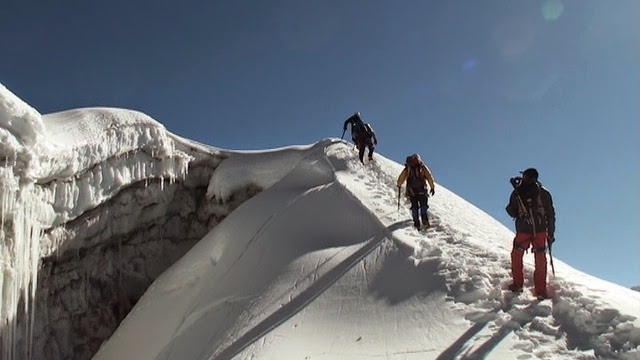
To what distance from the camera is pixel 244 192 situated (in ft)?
62.8

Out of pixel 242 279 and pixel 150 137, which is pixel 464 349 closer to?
pixel 242 279

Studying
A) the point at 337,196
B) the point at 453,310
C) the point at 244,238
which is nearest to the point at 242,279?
the point at 244,238

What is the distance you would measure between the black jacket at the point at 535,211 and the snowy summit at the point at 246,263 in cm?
106

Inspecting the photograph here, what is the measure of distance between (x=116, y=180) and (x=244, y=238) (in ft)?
14.9

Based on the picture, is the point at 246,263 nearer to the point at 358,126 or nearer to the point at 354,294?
the point at 354,294

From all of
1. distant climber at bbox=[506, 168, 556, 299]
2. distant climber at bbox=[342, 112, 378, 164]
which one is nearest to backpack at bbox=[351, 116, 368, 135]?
distant climber at bbox=[342, 112, 378, 164]

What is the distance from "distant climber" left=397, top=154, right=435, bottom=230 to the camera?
12.6m

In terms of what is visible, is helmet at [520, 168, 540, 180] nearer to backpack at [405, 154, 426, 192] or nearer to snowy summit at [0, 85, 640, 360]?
snowy summit at [0, 85, 640, 360]

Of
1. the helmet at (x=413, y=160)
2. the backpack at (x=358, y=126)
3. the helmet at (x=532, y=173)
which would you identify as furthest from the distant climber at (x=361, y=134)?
the helmet at (x=532, y=173)

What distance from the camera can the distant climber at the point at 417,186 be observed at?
1257 cm

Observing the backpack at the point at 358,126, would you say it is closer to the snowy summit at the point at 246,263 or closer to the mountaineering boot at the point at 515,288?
the snowy summit at the point at 246,263

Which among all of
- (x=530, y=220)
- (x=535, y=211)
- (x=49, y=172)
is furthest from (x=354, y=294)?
(x=49, y=172)

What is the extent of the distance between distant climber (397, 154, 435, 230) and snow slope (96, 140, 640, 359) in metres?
0.41

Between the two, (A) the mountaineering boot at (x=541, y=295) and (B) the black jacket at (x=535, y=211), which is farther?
(B) the black jacket at (x=535, y=211)
